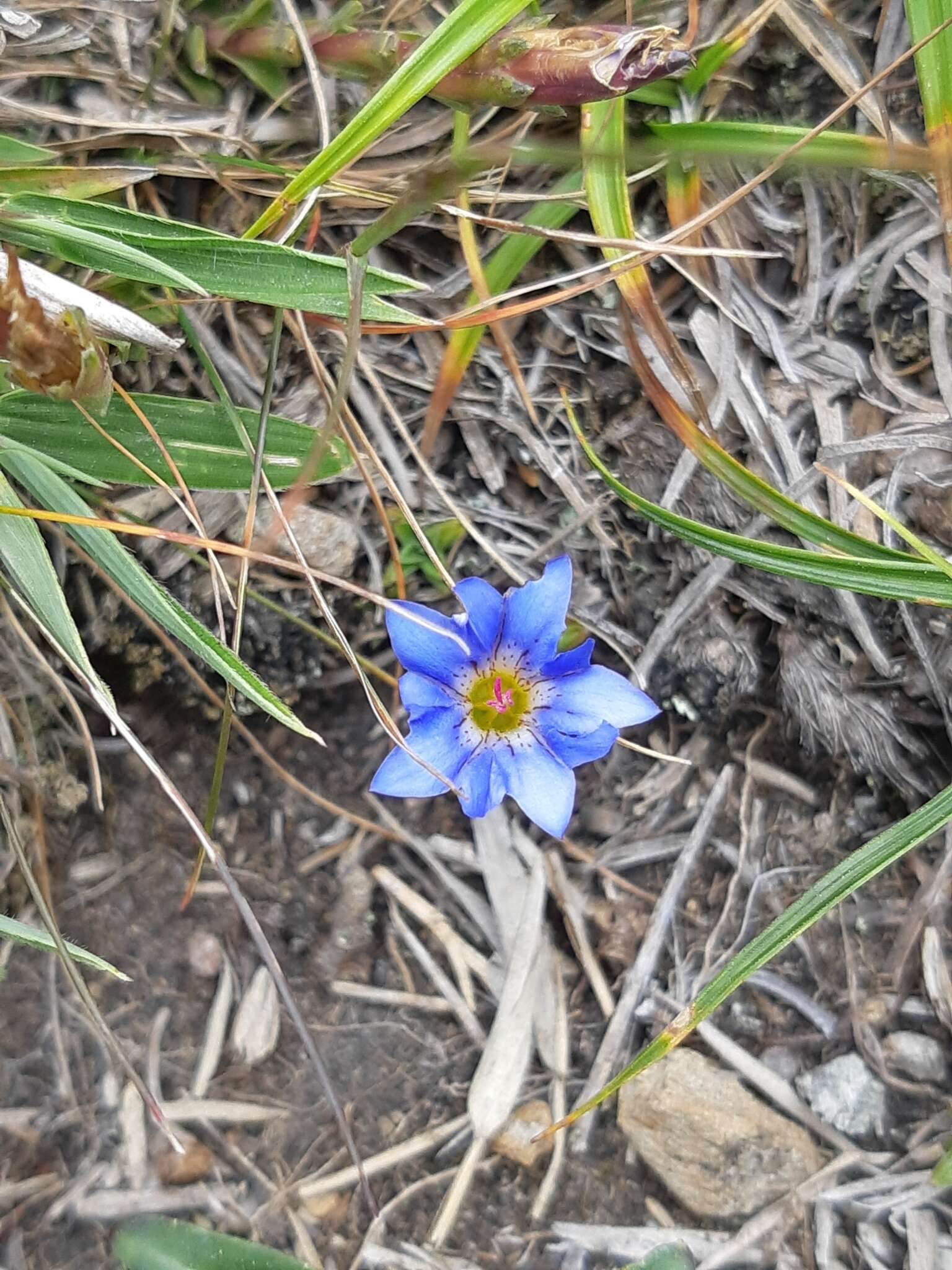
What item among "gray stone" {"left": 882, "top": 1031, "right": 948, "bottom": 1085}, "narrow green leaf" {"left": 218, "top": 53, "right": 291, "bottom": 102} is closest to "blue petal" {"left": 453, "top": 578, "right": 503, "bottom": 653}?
"narrow green leaf" {"left": 218, "top": 53, "right": 291, "bottom": 102}

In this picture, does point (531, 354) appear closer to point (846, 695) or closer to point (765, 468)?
point (765, 468)

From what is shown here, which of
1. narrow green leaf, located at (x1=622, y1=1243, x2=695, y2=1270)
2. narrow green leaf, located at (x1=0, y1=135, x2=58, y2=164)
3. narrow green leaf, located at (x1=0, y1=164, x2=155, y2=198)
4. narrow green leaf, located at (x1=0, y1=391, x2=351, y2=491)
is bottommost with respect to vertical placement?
narrow green leaf, located at (x1=622, y1=1243, x2=695, y2=1270)

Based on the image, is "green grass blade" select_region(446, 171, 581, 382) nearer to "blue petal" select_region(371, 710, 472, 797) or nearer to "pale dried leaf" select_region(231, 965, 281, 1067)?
"blue petal" select_region(371, 710, 472, 797)

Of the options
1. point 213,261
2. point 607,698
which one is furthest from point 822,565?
point 213,261

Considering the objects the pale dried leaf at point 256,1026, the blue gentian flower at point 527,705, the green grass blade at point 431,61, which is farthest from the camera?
the pale dried leaf at point 256,1026

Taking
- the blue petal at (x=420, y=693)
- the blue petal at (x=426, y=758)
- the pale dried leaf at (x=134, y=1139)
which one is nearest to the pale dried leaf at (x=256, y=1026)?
the pale dried leaf at (x=134, y=1139)

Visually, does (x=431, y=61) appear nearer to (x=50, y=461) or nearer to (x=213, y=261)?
(x=213, y=261)

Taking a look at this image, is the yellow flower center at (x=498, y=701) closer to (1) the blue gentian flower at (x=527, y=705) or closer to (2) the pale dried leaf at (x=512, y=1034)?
(1) the blue gentian flower at (x=527, y=705)
